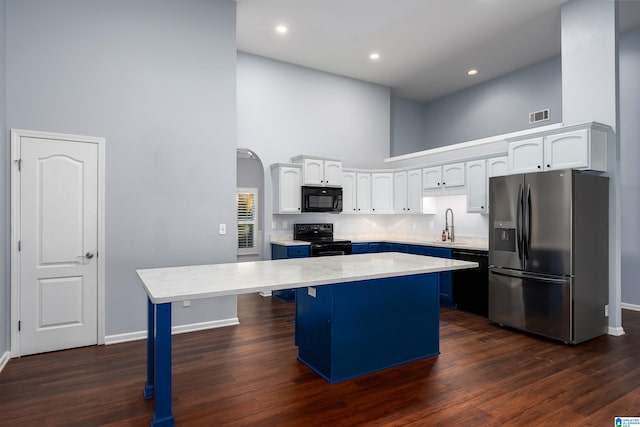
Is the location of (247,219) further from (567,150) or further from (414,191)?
(567,150)

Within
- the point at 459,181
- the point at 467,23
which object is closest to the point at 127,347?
the point at 459,181

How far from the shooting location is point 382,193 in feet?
22.2

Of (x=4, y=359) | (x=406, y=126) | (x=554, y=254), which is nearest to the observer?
(x=4, y=359)

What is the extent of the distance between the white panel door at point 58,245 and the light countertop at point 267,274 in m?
1.33

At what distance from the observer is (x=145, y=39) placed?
3.89 metres

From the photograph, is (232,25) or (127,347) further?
(232,25)

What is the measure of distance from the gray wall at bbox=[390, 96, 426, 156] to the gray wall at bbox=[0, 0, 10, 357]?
622 centimetres

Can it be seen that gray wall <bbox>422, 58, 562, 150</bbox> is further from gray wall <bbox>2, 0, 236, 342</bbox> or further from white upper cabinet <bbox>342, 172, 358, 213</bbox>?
gray wall <bbox>2, 0, 236, 342</bbox>

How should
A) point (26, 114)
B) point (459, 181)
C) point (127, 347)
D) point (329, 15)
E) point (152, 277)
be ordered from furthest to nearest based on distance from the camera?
point (459, 181)
point (329, 15)
point (127, 347)
point (26, 114)
point (152, 277)

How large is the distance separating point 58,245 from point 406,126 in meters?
6.70

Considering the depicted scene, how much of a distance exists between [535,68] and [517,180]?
321 centimetres

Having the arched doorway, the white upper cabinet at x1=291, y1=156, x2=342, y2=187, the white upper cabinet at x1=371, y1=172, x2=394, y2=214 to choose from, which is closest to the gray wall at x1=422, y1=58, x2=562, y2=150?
the white upper cabinet at x1=371, y1=172, x2=394, y2=214

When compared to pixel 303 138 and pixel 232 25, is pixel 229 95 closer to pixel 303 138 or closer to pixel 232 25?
pixel 232 25

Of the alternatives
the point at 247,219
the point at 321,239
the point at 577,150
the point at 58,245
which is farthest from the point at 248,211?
the point at 577,150
